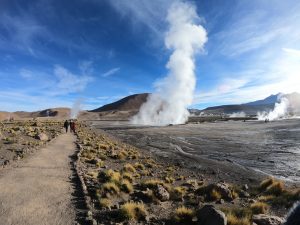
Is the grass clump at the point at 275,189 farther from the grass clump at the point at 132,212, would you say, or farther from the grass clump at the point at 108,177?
the grass clump at the point at 108,177

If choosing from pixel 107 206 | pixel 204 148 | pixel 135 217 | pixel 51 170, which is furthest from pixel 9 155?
pixel 204 148

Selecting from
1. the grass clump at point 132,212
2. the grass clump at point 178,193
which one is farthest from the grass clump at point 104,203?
the grass clump at point 178,193

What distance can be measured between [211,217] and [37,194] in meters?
6.39

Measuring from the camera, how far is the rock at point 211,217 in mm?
8970

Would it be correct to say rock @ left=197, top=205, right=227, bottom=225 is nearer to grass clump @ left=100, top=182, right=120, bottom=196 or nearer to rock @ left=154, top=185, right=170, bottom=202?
rock @ left=154, top=185, right=170, bottom=202

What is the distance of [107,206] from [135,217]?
1358 millimetres

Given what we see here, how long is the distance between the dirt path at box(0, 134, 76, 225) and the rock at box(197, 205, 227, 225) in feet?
12.4

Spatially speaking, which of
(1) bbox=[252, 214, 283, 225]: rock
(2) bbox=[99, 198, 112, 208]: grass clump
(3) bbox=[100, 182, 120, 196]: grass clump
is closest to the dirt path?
(2) bbox=[99, 198, 112, 208]: grass clump

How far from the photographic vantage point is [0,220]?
29.8ft

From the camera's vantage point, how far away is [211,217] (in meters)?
9.26

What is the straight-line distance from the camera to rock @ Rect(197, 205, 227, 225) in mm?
8970

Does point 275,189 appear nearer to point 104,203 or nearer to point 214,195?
point 214,195

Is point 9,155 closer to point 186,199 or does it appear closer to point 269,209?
point 186,199

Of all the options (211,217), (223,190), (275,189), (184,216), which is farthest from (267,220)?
(275,189)
